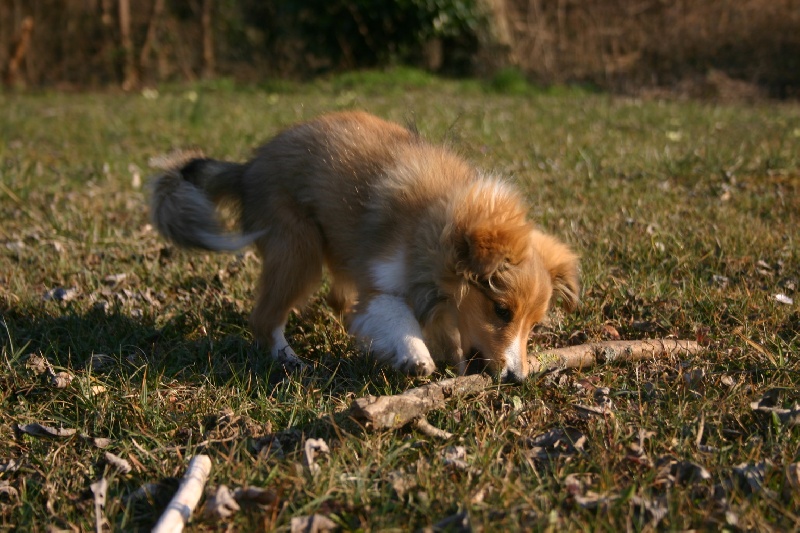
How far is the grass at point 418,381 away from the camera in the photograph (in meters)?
2.46

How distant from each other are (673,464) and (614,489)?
275 mm

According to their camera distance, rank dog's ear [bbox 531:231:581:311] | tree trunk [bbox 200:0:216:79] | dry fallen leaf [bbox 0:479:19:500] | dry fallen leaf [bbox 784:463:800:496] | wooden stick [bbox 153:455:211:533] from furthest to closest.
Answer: tree trunk [bbox 200:0:216:79]
dog's ear [bbox 531:231:581:311]
dry fallen leaf [bbox 0:479:19:500]
dry fallen leaf [bbox 784:463:800:496]
wooden stick [bbox 153:455:211:533]

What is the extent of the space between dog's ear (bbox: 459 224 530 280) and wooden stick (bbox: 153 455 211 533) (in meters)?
1.42

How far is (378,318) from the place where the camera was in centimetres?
359

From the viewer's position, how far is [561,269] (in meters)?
3.82

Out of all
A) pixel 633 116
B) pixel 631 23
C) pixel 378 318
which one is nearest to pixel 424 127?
pixel 633 116

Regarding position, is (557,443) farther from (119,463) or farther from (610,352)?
(119,463)

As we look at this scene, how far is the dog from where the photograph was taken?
3.43m

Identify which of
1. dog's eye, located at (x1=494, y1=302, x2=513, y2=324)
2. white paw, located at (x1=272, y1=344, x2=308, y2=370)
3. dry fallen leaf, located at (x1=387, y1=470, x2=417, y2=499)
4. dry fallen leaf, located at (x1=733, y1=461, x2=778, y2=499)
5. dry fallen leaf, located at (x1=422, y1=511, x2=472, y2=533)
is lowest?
white paw, located at (x1=272, y1=344, x2=308, y2=370)

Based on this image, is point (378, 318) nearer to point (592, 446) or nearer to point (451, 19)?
point (592, 446)

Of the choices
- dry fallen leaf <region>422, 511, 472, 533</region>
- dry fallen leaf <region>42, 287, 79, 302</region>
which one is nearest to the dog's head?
dry fallen leaf <region>422, 511, 472, 533</region>

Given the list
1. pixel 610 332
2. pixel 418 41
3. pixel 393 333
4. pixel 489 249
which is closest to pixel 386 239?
pixel 393 333

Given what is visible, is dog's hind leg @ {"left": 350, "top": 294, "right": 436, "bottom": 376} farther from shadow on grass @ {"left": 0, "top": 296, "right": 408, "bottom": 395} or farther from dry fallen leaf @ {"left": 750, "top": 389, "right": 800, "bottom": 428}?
dry fallen leaf @ {"left": 750, "top": 389, "right": 800, "bottom": 428}

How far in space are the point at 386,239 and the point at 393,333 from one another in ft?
1.68
